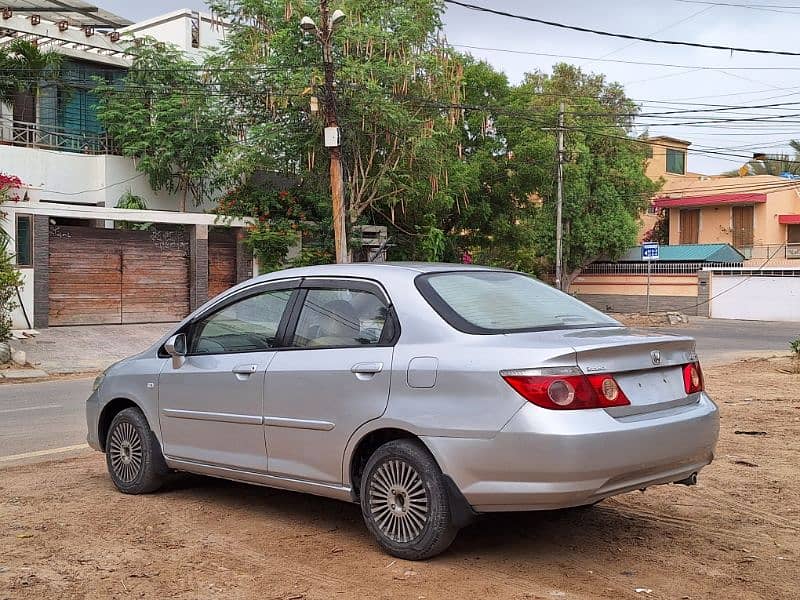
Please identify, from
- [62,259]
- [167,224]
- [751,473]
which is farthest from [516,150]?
[751,473]

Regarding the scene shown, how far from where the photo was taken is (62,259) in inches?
910

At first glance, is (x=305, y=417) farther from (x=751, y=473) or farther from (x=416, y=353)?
(x=751, y=473)

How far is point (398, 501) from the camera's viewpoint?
16.9ft

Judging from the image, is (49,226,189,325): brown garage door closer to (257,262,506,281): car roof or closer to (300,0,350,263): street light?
(300,0,350,263): street light

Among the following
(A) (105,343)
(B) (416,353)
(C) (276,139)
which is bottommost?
(A) (105,343)

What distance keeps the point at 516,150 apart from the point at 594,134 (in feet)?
33.7

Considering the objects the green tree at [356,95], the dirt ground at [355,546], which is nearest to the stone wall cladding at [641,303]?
the green tree at [356,95]

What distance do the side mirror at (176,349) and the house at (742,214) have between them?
42151 millimetres

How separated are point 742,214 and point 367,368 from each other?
47.3 metres

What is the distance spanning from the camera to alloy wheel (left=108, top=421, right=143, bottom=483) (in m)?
6.78

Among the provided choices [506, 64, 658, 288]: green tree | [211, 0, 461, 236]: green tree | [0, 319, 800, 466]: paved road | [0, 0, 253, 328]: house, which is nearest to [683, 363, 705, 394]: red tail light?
[0, 319, 800, 466]: paved road

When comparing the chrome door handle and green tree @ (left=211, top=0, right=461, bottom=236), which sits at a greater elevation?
green tree @ (left=211, top=0, right=461, bottom=236)

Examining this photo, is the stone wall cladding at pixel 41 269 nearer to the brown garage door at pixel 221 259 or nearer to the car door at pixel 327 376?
the brown garage door at pixel 221 259

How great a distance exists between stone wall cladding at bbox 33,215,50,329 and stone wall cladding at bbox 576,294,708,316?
2609 centimetres
